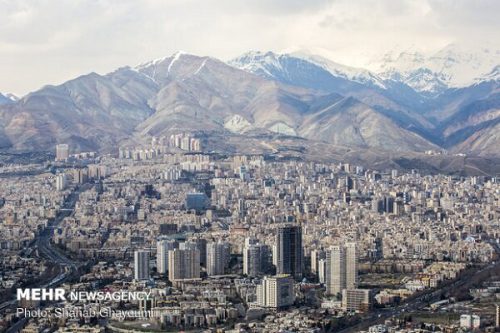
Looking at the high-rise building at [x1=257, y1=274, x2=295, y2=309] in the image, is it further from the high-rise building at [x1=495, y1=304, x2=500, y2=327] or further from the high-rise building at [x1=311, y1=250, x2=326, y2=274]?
the high-rise building at [x1=495, y1=304, x2=500, y2=327]

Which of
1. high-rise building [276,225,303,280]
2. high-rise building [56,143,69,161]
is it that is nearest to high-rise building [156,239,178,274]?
high-rise building [276,225,303,280]

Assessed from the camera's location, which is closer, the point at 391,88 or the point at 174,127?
the point at 174,127

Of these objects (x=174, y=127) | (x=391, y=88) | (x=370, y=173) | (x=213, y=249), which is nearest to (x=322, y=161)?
(x=370, y=173)

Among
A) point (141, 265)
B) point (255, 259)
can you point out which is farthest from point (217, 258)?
point (141, 265)

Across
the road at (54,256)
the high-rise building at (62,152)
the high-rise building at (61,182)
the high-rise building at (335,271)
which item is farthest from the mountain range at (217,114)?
the high-rise building at (335,271)

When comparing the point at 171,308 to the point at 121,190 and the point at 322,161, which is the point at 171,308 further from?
the point at 322,161

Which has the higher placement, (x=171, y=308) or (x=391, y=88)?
(x=391, y=88)

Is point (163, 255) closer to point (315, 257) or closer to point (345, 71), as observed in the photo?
point (315, 257)

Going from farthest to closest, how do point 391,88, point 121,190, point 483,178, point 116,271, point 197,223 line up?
point 391,88
point 483,178
point 121,190
point 197,223
point 116,271
